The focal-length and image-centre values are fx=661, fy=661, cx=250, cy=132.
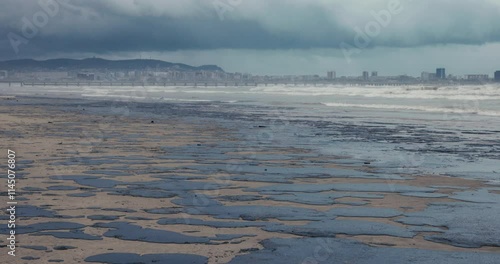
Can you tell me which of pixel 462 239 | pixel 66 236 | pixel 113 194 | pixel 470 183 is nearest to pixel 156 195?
pixel 113 194

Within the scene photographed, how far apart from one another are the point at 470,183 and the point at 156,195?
5740 mm

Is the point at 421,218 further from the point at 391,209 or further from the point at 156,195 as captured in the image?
the point at 156,195

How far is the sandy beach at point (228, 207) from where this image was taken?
23.5 ft

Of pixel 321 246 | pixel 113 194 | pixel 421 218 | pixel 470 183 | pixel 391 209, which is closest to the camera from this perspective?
pixel 321 246

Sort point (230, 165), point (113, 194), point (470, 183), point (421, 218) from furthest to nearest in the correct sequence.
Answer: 1. point (230, 165)
2. point (470, 183)
3. point (113, 194)
4. point (421, 218)

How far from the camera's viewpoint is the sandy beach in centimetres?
717

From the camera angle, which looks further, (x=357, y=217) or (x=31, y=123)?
(x=31, y=123)

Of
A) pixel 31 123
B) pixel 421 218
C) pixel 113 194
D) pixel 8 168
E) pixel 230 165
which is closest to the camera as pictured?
pixel 421 218

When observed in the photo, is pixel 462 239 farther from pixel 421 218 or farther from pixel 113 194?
pixel 113 194

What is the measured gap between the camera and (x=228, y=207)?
959 centimetres

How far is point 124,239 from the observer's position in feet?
24.6

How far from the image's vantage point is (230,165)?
14.5m

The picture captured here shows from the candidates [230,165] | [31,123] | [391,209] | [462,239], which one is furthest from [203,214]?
[31,123]

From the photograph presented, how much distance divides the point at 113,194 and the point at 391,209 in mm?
4341
